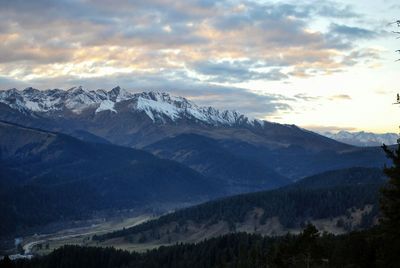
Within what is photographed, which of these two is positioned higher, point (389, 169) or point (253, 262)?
point (389, 169)

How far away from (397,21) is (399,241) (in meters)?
20.4

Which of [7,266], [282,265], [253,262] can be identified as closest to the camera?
[282,265]

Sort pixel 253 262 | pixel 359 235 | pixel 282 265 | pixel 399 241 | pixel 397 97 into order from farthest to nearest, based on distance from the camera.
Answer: pixel 253 262
pixel 282 265
pixel 359 235
pixel 399 241
pixel 397 97

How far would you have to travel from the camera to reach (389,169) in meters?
52.5

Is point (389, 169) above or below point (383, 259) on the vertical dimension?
above

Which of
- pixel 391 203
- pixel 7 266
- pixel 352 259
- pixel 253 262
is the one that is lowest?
pixel 253 262

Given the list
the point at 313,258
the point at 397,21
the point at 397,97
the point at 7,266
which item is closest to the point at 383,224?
the point at 397,97

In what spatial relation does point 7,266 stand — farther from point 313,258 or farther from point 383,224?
point 383,224

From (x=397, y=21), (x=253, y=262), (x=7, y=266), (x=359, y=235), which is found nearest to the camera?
(x=397, y=21)

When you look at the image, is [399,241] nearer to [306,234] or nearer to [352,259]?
[352,259]

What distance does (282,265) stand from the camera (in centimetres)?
7794

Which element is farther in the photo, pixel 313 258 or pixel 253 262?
pixel 253 262

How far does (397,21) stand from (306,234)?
41088mm

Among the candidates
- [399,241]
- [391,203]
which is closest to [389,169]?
[391,203]
